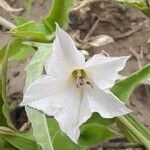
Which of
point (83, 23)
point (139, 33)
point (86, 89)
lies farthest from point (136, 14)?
point (86, 89)

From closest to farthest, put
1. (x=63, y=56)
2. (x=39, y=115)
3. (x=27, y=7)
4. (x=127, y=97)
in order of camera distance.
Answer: (x=63, y=56) → (x=39, y=115) → (x=127, y=97) → (x=27, y=7)

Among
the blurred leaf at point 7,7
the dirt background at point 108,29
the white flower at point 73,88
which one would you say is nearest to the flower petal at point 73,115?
the white flower at point 73,88

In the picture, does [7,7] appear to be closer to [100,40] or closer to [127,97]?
[100,40]

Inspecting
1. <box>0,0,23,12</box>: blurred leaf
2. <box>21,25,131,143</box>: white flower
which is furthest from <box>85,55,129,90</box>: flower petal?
<box>0,0,23,12</box>: blurred leaf

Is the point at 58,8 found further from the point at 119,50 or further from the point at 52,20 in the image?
the point at 119,50

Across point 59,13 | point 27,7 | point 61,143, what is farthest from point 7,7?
point 61,143

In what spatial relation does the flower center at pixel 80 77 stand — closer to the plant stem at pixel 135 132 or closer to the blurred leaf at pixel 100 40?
the plant stem at pixel 135 132

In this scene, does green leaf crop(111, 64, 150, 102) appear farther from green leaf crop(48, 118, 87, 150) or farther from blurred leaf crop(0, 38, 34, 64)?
blurred leaf crop(0, 38, 34, 64)
